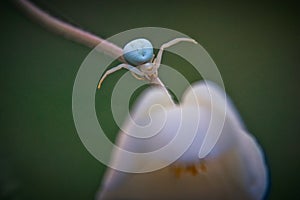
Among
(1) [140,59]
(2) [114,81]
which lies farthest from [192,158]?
(2) [114,81]

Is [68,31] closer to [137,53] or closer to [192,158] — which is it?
[137,53]

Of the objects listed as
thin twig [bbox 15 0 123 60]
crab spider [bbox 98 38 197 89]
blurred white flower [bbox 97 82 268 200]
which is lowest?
blurred white flower [bbox 97 82 268 200]

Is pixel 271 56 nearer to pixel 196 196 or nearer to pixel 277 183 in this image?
pixel 277 183

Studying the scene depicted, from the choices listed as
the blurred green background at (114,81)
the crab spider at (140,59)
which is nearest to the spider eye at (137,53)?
the crab spider at (140,59)

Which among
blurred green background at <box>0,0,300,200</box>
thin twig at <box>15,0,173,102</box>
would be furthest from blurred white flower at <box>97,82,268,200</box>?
blurred green background at <box>0,0,300,200</box>

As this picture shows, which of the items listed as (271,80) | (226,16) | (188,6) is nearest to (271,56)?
(271,80)

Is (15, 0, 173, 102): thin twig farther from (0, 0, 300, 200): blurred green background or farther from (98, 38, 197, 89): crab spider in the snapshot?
(0, 0, 300, 200): blurred green background
